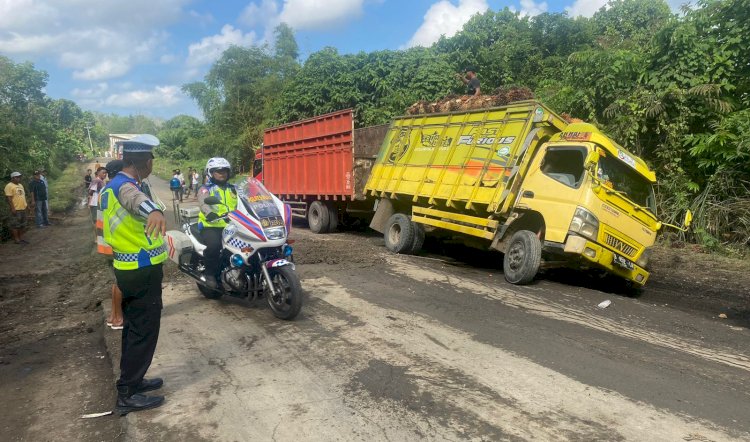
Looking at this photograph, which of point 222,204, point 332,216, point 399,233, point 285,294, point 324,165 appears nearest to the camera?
point 285,294

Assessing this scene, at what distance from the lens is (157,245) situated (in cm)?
335

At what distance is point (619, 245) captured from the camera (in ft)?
22.3

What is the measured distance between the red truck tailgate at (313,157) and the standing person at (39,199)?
596 cm

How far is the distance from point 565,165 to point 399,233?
3.40 meters

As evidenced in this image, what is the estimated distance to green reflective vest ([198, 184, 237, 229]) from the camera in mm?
5434

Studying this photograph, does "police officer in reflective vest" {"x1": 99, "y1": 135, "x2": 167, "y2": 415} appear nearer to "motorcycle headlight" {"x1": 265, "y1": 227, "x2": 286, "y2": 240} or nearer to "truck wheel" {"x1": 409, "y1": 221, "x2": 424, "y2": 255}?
"motorcycle headlight" {"x1": 265, "y1": 227, "x2": 286, "y2": 240}

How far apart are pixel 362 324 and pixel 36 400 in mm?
2721

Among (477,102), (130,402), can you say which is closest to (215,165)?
(130,402)

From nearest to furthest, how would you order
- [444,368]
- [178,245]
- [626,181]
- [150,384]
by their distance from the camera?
1. [150,384]
2. [444,368]
3. [178,245]
4. [626,181]

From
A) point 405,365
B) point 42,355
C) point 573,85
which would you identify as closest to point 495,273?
point 405,365

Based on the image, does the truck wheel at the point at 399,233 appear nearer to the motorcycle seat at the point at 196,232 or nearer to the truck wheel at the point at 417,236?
the truck wheel at the point at 417,236

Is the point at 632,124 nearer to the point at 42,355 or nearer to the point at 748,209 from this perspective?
the point at 748,209

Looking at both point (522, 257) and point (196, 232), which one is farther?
point (522, 257)

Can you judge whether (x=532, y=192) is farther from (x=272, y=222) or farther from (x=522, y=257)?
(x=272, y=222)
